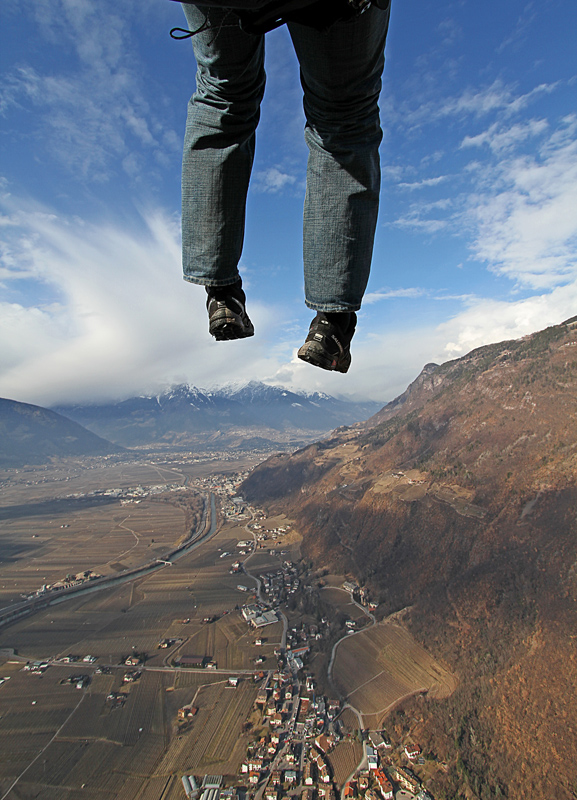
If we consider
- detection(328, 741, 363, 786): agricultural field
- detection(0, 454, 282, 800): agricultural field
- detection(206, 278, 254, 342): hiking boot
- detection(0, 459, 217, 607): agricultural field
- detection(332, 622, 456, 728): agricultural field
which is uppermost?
detection(206, 278, 254, 342): hiking boot

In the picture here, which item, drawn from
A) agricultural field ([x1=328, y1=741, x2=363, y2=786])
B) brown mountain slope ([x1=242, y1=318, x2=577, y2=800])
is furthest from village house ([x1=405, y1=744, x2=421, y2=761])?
agricultural field ([x1=328, y1=741, x2=363, y2=786])

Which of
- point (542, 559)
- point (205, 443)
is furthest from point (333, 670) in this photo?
point (205, 443)

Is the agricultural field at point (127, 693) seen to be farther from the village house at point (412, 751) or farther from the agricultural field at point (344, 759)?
the village house at point (412, 751)

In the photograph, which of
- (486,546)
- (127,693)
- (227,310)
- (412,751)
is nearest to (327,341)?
(227,310)

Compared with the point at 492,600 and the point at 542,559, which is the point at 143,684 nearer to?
the point at 492,600

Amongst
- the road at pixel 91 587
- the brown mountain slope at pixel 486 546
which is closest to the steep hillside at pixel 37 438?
the road at pixel 91 587

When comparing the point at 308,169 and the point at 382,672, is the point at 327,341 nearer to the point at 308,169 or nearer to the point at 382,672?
the point at 308,169

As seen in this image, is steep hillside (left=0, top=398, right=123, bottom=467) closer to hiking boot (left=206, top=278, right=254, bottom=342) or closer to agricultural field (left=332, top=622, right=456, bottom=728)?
agricultural field (left=332, top=622, right=456, bottom=728)
